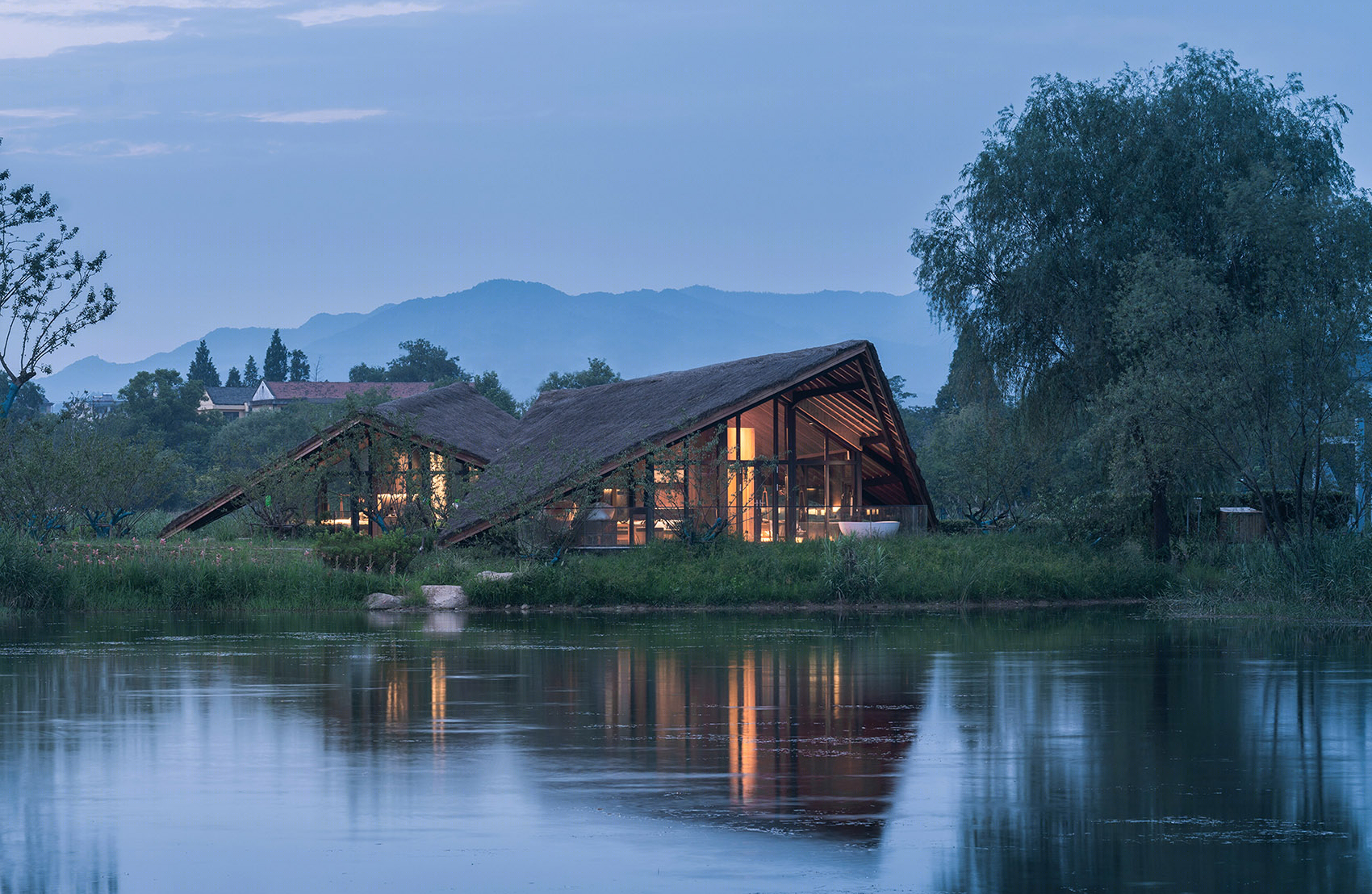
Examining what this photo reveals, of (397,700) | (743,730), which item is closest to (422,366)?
(397,700)

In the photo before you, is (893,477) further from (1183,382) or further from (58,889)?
(58,889)

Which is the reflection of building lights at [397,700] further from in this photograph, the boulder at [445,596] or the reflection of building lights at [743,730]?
the boulder at [445,596]

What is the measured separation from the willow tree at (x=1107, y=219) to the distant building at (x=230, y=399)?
131 metres

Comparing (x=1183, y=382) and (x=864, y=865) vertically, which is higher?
(x=1183, y=382)

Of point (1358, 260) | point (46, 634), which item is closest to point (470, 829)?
point (46, 634)

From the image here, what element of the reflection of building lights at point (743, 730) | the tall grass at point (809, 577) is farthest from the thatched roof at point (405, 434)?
the reflection of building lights at point (743, 730)

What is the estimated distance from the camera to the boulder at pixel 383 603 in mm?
30250

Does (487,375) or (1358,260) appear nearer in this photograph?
(1358,260)

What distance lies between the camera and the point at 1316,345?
27547 millimetres

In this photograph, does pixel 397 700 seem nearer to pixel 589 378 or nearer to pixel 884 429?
pixel 884 429

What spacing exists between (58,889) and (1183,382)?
24324mm

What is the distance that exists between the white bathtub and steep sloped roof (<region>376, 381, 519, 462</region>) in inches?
438

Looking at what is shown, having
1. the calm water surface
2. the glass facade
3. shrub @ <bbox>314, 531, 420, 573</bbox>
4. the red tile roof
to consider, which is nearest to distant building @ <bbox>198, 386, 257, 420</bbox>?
the red tile roof

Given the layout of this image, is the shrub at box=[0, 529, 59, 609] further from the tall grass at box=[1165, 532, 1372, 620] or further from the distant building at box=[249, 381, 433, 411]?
the distant building at box=[249, 381, 433, 411]
